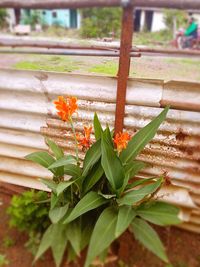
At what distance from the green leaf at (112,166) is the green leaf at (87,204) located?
12cm

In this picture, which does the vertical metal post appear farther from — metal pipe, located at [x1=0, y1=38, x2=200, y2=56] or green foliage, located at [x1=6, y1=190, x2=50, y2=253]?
green foliage, located at [x1=6, y1=190, x2=50, y2=253]

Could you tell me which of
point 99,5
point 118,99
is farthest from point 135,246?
point 99,5

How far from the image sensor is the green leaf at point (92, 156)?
6.26ft

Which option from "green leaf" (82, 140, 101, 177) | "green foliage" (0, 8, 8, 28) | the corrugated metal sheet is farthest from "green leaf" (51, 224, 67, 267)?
"green foliage" (0, 8, 8, 28)

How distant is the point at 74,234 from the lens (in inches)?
71.7

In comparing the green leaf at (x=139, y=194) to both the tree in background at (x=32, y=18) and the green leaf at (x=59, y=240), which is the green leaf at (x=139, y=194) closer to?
the green leaf at (x=59, y=240)

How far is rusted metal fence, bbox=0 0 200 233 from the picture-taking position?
1.99 m

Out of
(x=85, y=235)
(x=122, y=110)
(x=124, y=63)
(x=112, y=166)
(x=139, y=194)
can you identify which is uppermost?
(x=124, y=63)

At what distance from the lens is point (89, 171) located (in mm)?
1969

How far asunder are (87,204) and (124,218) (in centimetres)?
25

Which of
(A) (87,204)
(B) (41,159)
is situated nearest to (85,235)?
(A) (87,204)

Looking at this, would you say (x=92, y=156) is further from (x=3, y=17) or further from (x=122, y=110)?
(x=3, y=17)

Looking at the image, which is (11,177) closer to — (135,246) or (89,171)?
(89,171)

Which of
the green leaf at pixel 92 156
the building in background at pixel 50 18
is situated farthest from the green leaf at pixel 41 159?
the building in background at pixel 50 18
